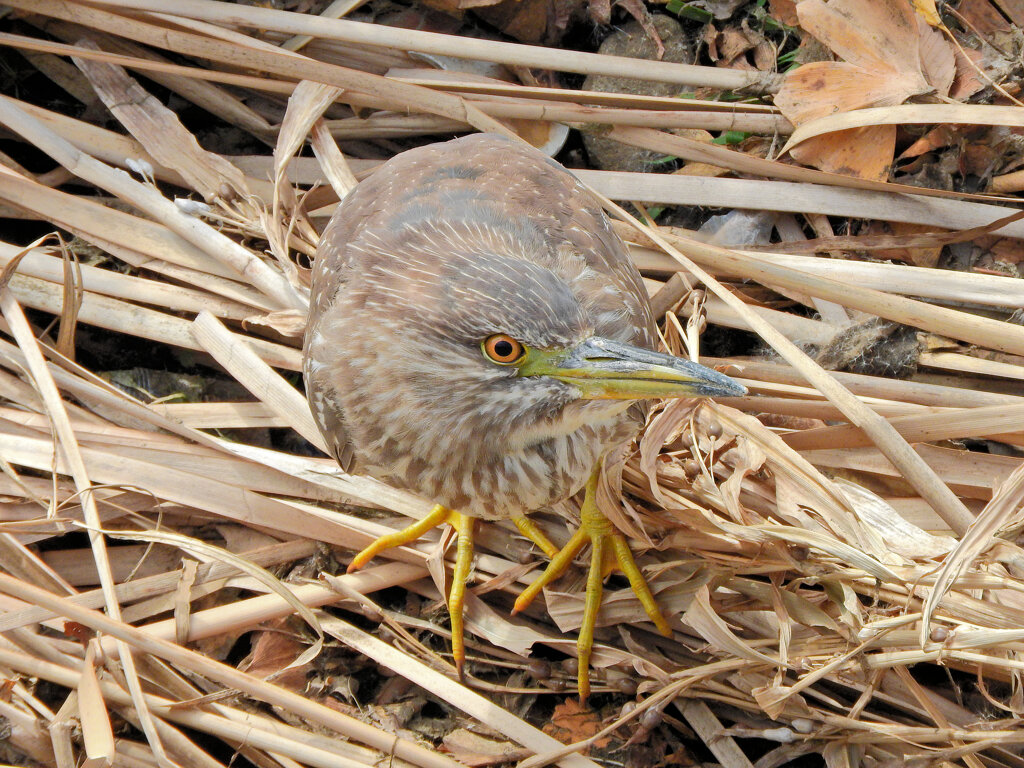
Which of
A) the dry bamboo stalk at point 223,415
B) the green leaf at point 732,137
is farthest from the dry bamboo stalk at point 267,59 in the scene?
the dry bamboo stalk at point 223,415

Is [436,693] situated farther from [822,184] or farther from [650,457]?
[822,184]

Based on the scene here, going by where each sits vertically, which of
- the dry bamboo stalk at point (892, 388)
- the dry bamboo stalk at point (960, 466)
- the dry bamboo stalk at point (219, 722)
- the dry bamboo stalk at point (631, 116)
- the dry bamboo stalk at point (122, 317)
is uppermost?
the dry bamboo stalk at point (631, 116)

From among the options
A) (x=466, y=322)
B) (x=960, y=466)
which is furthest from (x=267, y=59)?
(x=960, y=466)

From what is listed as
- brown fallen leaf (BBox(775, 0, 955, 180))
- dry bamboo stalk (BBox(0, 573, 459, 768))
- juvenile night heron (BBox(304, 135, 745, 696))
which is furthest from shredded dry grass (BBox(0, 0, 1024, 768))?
juvenile night heron (BBox(304, 135, 745, 696))

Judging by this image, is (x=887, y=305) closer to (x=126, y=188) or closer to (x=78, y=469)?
(x=78, y=469)

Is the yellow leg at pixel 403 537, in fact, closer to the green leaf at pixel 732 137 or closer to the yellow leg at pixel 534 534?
the yellow leg at pixel 534 534

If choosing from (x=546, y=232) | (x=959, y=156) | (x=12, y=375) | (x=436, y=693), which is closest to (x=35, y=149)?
(x=12, y=375)
